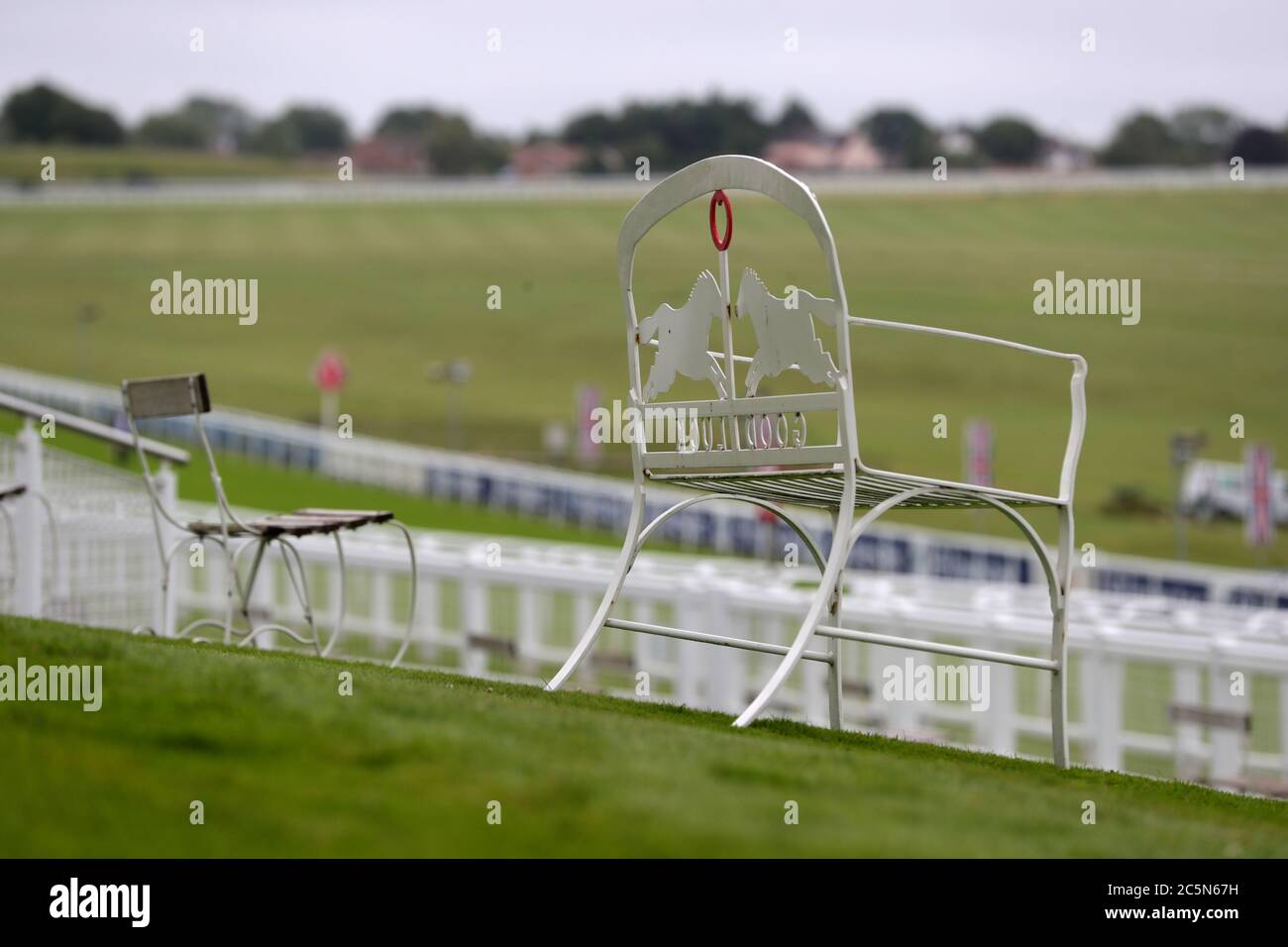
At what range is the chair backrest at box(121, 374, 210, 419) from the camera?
6160 millimetres

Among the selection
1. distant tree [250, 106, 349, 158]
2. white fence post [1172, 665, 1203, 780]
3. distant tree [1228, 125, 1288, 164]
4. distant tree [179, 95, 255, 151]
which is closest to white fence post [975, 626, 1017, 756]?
white fence post [1172, 665, 1203, 780]

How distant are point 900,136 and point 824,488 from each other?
11004 cm

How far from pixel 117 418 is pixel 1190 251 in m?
52.2

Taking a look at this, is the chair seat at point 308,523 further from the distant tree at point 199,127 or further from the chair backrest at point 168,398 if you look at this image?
the distant tree at point 199,127

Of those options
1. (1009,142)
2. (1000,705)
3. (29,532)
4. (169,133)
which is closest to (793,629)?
(1000,705)

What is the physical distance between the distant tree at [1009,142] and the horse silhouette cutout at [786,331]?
108m

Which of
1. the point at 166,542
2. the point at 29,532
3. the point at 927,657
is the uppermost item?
the point at 29,532

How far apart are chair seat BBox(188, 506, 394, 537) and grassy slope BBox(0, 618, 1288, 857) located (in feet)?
5.00

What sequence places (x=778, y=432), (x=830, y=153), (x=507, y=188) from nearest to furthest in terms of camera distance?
(x=778, y=432) → (x=507, y=188) → (x=830, y=153)

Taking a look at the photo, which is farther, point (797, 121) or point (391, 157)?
point (391, 157)

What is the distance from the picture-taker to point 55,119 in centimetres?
10612

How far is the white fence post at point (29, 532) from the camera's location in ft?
25.8

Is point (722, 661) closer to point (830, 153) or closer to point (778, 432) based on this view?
point (778, 432)

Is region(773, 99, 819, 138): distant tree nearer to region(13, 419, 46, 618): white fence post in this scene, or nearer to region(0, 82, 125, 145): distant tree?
region(0, 82, 125, 145): distant tree
